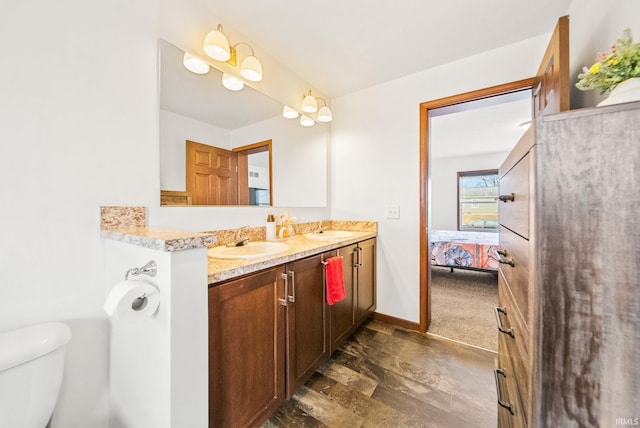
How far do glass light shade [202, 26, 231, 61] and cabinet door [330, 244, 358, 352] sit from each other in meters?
1.49

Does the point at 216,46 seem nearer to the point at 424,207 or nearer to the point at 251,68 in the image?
the point at 251,68

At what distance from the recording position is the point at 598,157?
1.68 feet

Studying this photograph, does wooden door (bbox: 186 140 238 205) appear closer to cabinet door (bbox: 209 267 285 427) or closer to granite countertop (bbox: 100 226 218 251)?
granite countertop (bbox: 100 226 218 251)

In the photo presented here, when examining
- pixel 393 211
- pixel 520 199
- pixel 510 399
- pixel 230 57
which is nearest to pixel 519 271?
pixel 520 199

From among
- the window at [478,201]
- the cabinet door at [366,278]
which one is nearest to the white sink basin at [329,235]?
the cabinet door at [366,278]

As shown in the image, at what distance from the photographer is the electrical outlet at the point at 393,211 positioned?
2258 millimetres

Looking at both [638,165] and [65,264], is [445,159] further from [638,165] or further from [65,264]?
[65,264]

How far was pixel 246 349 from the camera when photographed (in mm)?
1058

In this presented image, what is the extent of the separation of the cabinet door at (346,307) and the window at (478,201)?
16.2 feet

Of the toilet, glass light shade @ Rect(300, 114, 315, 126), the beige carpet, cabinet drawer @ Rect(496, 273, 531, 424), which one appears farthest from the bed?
the toilet

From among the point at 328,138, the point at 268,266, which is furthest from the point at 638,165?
the point at 328,138

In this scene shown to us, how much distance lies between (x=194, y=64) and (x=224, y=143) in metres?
0.46

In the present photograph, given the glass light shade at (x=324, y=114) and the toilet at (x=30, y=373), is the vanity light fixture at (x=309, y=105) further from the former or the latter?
the toilet at (x=30, y=373)

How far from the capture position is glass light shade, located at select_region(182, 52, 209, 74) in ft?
4.46
